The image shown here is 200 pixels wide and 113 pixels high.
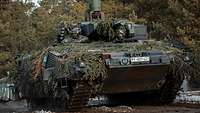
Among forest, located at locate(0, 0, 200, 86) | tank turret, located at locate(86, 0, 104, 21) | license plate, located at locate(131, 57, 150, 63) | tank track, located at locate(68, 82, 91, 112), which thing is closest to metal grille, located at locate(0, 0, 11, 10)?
forest, located at locate(0, 0, 200, 86)

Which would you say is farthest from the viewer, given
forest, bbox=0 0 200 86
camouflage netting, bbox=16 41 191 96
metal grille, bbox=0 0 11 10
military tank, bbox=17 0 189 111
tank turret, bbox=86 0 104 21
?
metal grille, bbox=0 0 11 10

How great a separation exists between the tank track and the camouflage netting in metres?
0.25

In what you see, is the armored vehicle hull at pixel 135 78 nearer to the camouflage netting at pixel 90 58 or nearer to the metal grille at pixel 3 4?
the camouflage netting at pixel 90 58

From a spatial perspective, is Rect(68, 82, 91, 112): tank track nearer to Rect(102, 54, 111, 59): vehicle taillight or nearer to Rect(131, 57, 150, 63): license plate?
Rect(102, 54, 111, 59): vehicle taillight

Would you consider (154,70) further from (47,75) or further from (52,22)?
(52,22)

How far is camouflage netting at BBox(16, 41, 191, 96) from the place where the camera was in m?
11.1

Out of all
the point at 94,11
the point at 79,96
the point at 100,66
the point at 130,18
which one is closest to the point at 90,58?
the point at 100,66

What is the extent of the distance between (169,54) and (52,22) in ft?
94.1

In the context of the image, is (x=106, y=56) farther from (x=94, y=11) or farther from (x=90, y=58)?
(x=94, y=11)

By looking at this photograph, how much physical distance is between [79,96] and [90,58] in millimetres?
834

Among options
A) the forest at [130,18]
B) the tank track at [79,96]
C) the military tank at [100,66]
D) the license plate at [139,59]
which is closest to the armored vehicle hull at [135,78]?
the military tank at [100,66]

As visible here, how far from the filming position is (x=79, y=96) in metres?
11.4

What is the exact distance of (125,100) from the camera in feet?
47.9

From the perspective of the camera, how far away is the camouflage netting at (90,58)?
11.1m
